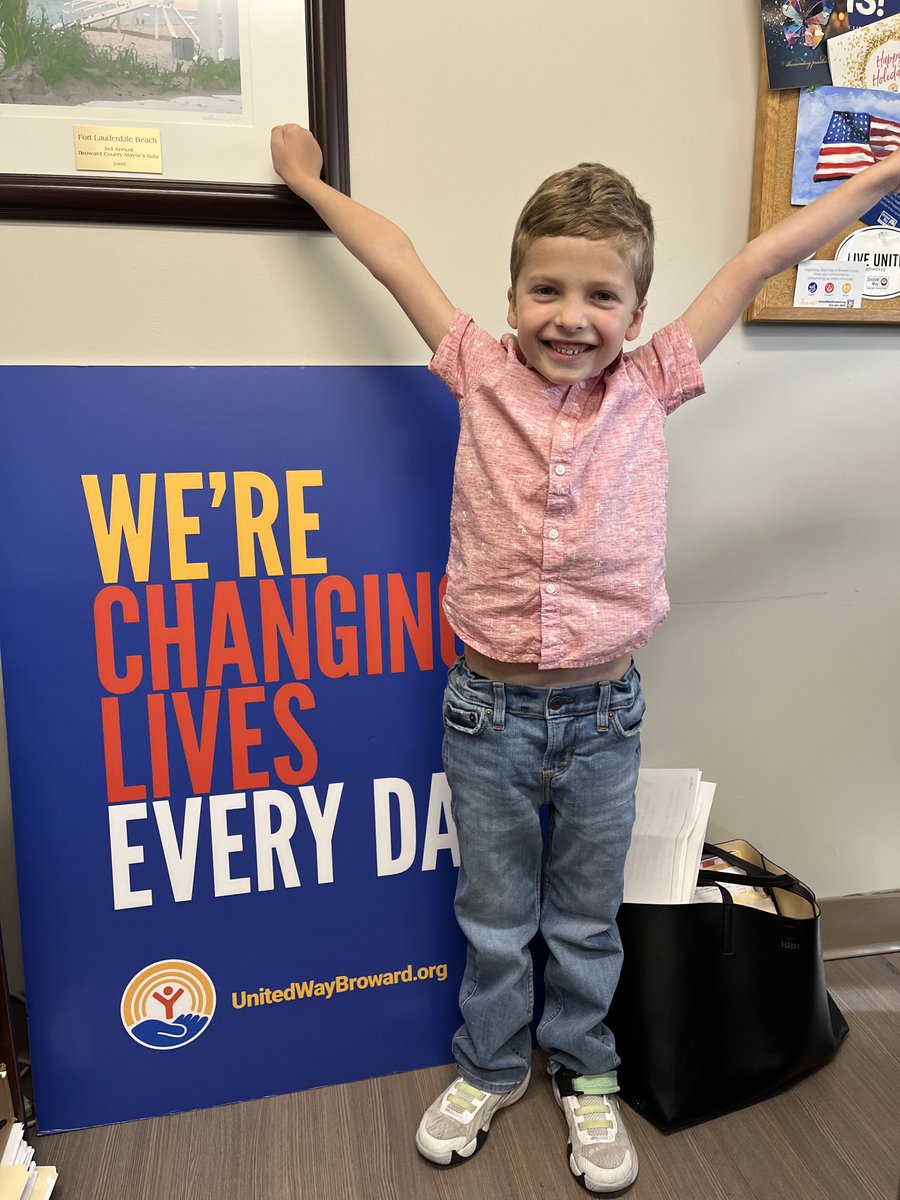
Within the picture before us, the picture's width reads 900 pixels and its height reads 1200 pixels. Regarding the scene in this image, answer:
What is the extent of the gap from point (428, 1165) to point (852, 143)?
1521 millimetres

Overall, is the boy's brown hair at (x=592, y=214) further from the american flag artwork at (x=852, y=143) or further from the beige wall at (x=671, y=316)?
the american flag artwork at (x=852, y=143)

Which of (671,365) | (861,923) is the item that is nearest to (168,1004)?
(671,365)

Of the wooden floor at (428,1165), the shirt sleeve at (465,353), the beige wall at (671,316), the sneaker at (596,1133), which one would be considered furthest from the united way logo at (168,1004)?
the shirt sleeve at (465,353)

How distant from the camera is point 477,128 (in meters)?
1.13

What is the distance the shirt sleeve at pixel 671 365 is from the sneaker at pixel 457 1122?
37.8 inches

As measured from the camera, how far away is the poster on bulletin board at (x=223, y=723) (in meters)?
1.09

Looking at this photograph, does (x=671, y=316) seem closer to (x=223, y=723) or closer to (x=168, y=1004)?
(x=223, y=723)

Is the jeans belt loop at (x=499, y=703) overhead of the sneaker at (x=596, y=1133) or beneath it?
overhead

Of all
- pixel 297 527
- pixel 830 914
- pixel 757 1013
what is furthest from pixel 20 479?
pixel 830 914

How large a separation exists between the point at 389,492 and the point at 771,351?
634 mm

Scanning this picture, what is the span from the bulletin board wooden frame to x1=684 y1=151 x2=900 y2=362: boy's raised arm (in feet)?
0.60

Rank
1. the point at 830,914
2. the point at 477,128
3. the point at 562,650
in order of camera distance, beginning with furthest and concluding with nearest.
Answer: the point at 830,914 < the point at 477,128 < the point at 562,650

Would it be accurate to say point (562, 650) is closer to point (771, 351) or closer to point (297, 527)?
point (297, 527)

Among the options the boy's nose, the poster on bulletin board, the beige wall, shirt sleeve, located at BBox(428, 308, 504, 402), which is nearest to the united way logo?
the poster on bulletin board
